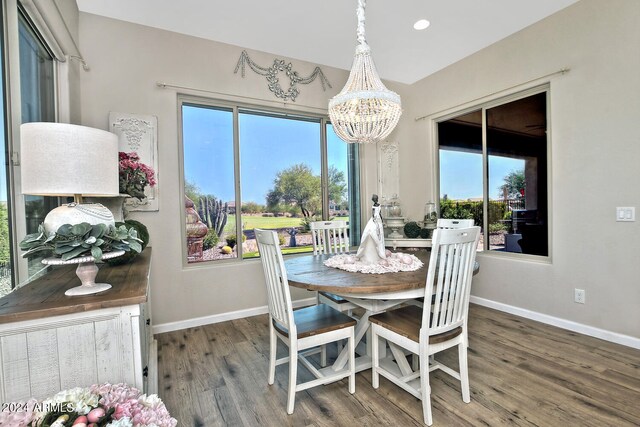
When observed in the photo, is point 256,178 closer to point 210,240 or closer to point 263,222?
point 263,222

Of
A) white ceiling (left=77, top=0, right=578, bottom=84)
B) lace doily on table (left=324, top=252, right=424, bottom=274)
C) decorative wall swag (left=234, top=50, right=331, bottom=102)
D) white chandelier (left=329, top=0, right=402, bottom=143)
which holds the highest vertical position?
white ceiling (left=77, top=0, right=578, bottom=84)

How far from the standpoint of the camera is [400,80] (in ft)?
14.4

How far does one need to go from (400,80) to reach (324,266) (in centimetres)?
325

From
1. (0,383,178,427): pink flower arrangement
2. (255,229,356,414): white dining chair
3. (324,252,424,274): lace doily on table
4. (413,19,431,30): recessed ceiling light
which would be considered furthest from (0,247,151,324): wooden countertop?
(413,19,431,30): recessed ceiling light

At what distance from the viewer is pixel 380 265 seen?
2.19m

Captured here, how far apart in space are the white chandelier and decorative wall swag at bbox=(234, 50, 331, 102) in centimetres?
133

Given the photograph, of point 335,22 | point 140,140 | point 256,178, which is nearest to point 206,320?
point 256,178

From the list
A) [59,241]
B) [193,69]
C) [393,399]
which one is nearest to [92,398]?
[59,241]

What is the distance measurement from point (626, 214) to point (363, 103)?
2.33 metres

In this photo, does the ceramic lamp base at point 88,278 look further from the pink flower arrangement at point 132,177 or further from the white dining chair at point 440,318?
the white dining chair at point 440,318

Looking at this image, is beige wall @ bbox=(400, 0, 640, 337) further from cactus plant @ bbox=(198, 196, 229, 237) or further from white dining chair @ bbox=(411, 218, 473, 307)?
cactus plant @ bbox=(198, 196, 229, 237)

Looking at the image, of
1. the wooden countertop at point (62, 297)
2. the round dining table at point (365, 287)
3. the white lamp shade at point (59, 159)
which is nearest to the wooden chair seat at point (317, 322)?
the round dining table at point (365, 287)

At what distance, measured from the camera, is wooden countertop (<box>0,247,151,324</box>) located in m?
1.03

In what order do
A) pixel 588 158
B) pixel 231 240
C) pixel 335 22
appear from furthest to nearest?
pixel 231 240, pixel 335 22, pixel 588 158
